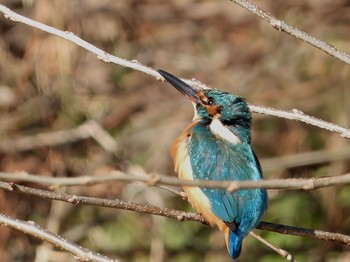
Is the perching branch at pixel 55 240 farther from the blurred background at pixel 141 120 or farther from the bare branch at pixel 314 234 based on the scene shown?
the blurred background at pixel 141 120

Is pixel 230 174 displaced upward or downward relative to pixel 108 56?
downward

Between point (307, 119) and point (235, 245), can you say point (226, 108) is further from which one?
point (307, 119)

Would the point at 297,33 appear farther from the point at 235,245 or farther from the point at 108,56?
the point at 235,245

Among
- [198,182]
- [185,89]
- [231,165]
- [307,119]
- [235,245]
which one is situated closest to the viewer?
[198,182]

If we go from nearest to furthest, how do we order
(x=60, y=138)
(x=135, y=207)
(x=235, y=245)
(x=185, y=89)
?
(x=135, y=207) → (x=235, y=245) → (x=185, y=89) → (x=60, y=138)

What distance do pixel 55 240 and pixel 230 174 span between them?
0.97m

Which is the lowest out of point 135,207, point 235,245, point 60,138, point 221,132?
point 135,207

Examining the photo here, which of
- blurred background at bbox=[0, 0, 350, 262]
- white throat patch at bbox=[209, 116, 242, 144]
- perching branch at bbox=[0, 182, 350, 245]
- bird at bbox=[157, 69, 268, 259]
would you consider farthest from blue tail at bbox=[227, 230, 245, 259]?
blurred background at bbox=[0, 0, 350, 262]

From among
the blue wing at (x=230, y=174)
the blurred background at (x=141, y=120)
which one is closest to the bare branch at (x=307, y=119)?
the blue wing at (x=230, y=174)

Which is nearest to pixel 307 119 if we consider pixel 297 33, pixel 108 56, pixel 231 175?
pixel 297 33

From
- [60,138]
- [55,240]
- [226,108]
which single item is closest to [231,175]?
[226,108]

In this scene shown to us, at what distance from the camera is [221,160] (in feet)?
9.93

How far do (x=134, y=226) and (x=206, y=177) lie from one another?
2302mm

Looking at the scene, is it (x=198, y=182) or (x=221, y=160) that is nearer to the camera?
(x=198, y=182)
